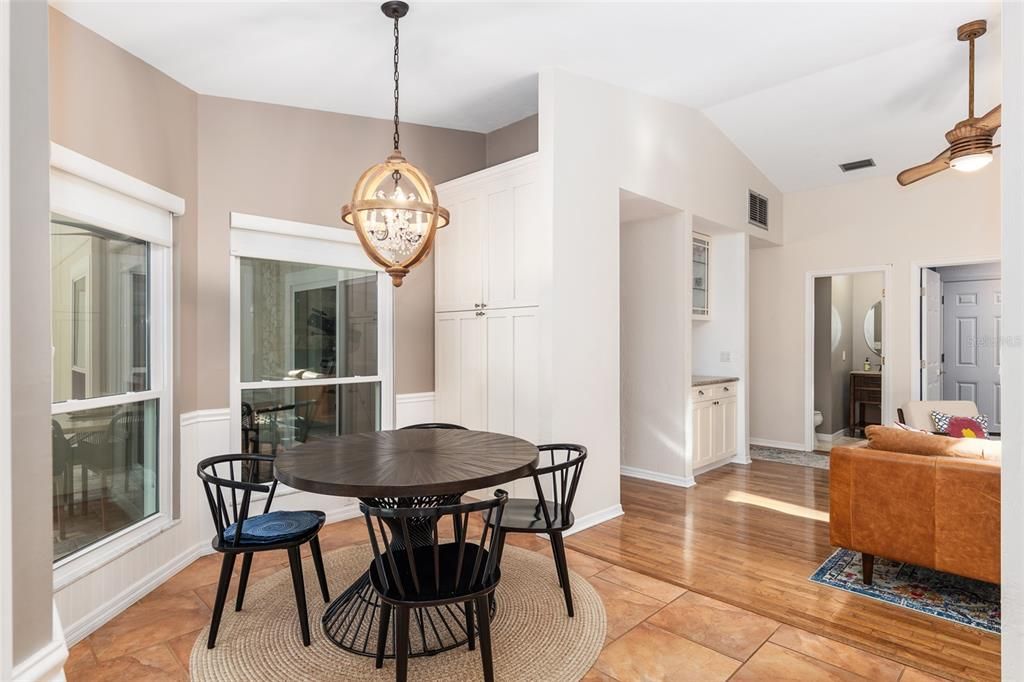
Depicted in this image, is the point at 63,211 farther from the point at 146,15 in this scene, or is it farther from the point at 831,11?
the point at 831,11

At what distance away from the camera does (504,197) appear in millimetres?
3926

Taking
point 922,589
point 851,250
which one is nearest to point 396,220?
point 922,589

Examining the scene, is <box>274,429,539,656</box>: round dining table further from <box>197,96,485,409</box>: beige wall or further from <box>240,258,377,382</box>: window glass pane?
<box>197,96,485,409</box>: beige wall

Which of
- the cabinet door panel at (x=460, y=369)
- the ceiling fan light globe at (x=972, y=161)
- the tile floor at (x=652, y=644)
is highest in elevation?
the ceiling fan light globe at (x=972, y=161)

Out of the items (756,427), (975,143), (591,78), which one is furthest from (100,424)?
(756,427)

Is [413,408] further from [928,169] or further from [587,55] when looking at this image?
[928,169]

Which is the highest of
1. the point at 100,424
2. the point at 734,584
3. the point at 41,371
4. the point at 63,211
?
the point at 63,211

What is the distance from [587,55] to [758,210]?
3162 mm

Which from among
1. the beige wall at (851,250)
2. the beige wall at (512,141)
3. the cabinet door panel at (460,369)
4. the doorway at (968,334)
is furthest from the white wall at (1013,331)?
the doorway at (968,334)

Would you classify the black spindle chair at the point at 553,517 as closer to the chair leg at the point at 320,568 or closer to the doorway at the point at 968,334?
the chair leg at the point at 320,568

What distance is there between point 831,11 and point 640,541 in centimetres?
336

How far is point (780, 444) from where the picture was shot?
20.8 feet

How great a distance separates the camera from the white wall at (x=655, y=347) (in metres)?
4.78

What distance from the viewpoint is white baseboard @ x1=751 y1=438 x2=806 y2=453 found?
244 inches
